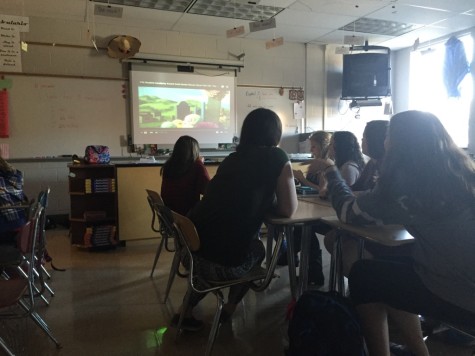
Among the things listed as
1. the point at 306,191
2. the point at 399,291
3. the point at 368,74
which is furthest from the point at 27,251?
the point at 368,74

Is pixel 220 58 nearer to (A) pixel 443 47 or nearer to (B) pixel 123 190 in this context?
(B) pixel 123 190

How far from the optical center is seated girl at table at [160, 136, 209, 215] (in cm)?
262

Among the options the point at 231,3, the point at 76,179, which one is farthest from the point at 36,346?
the point at 231,3

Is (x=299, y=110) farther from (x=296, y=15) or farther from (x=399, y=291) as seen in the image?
(x=399, y=291)

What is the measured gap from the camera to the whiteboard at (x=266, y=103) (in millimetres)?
5835

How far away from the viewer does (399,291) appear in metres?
1.35

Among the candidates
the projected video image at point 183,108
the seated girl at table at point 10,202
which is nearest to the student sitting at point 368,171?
the seated girl at table at point 10,202

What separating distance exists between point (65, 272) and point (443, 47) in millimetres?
6020

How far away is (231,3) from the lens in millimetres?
4355

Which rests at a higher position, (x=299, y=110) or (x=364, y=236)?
(x=299, y=110)

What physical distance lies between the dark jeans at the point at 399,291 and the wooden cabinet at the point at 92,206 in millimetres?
2858

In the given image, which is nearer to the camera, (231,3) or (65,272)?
(65,272)

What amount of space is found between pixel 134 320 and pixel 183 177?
98 centimetres

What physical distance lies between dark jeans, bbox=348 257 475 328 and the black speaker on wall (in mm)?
5031
